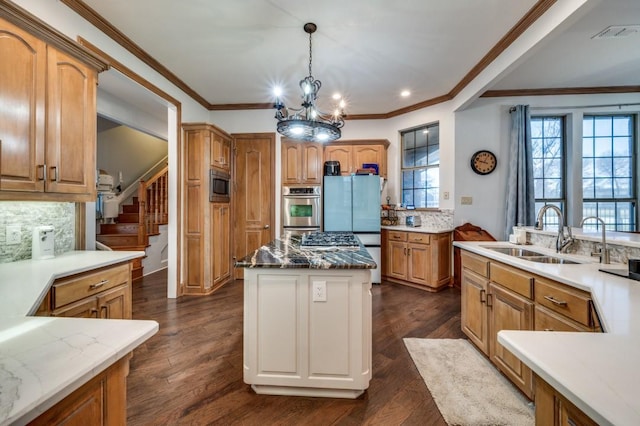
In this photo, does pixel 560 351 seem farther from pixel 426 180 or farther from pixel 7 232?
pixel 426 180

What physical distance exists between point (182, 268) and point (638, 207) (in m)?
6.95

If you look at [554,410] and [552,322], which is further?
[552,322]

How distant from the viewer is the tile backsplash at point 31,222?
69.1 inches

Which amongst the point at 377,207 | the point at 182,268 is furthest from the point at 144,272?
the point at 377,207

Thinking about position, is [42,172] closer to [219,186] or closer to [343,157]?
[219,186]

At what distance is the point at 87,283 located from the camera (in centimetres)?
164

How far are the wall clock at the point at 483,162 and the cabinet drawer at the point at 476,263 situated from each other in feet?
7.36

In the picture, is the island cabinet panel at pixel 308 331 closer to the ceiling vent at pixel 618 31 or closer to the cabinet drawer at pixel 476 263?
the cabinet drawer at pixel 476 263

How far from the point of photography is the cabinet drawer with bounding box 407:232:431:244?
396 centimetres

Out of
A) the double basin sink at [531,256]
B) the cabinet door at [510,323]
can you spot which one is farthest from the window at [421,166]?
the cabinet door at [510,323]

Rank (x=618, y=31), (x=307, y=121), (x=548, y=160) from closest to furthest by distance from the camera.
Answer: (x=307, y=121)
(x=618, y=31)
(x=548, y=160)

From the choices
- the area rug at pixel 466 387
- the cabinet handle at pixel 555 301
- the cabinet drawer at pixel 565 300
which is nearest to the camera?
the cabinet drawer at pixel 565 300

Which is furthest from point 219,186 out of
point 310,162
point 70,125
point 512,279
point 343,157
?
point 512,279

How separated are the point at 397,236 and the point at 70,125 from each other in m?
4.05
